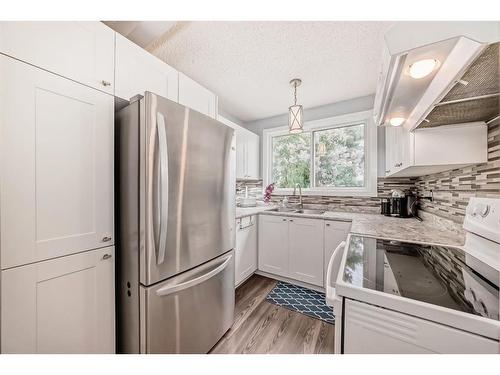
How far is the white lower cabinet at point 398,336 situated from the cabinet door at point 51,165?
1.19 metres

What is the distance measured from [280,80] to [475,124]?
151cm

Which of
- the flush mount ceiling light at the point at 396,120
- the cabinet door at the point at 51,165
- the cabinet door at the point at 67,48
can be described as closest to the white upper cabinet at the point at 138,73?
the cabinet door at the point at 67,48

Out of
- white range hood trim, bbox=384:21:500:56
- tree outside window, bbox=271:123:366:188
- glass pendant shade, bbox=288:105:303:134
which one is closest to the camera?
white range hood trim, bbox=384:21:500:56

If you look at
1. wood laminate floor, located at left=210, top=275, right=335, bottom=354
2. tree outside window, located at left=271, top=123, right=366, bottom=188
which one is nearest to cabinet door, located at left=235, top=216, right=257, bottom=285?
wood laminate floor, located at left=210, top=275, right=335, bottom=354

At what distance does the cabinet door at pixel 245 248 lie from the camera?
2.12 metres

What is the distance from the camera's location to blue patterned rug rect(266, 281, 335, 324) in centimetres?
177

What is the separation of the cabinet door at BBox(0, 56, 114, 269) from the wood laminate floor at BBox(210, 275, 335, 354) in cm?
113

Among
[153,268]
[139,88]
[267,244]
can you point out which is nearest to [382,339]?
[153,268]

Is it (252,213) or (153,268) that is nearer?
(153,268)

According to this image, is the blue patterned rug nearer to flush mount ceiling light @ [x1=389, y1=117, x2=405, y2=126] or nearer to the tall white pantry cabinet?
the tall white pantry cabinet

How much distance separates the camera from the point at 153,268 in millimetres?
1005

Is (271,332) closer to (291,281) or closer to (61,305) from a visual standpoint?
(291,281)
